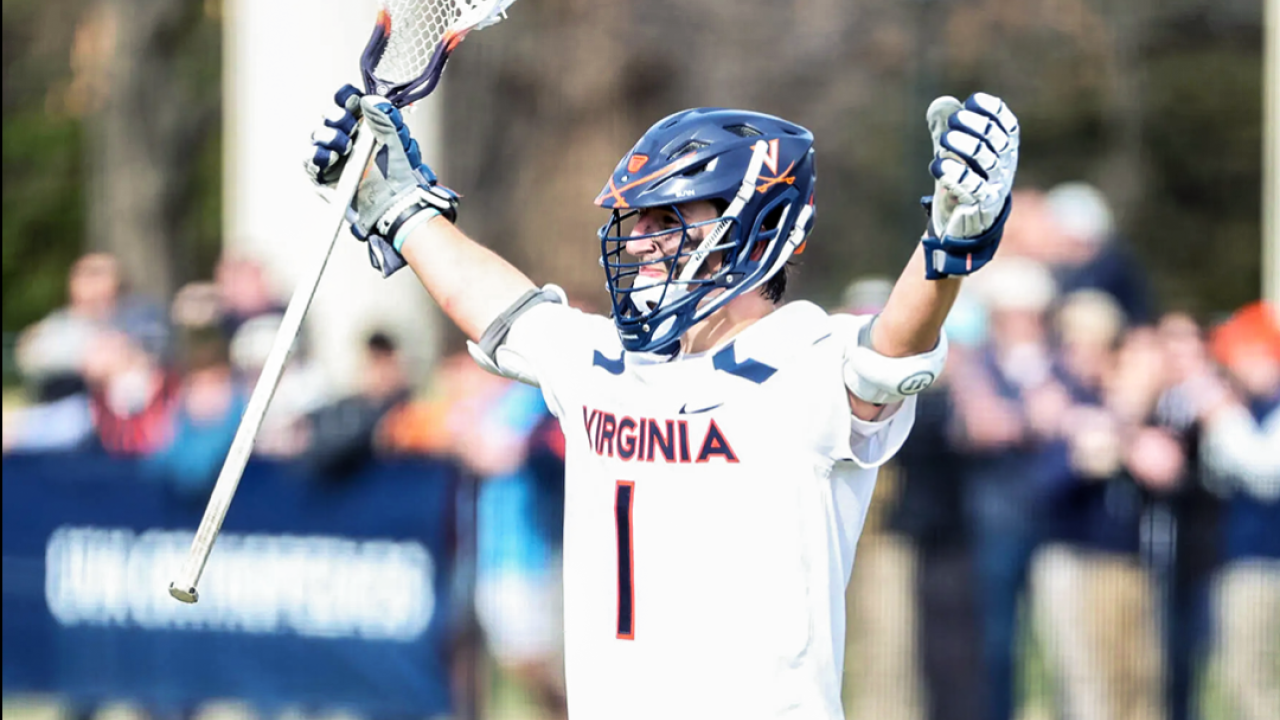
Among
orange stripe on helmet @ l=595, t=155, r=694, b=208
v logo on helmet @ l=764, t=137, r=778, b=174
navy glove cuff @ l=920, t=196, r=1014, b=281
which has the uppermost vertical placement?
v logo on helmet @ l=764, t=137, r=778, b=174

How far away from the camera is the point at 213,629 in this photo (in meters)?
9.27

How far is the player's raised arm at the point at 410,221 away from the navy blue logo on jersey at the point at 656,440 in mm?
495

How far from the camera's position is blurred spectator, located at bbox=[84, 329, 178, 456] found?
9.74 meters

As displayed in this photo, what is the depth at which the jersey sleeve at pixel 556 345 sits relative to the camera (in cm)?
430

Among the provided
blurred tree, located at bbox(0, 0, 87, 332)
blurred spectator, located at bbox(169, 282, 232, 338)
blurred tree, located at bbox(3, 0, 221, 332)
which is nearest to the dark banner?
blurred spectator, located at bbox(169, 282, 232, 338)

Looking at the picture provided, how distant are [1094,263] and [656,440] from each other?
6.52 m

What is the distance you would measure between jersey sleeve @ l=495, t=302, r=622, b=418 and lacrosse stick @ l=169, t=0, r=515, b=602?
0.45 meters

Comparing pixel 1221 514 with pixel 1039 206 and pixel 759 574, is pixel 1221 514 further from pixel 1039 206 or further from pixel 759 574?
pixel 759 574

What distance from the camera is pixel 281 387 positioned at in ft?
32.0

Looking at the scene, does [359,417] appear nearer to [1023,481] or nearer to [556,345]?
[1023,481]

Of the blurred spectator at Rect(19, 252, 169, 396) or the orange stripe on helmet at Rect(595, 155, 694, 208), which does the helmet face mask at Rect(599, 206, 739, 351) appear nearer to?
the orange stripe on helmet at Rect(595, 155, 694, 208)

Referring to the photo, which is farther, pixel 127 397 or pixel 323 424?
pixel 127 397

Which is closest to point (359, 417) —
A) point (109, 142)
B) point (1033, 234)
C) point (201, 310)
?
point (201, 310)

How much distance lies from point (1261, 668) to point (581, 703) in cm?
470
